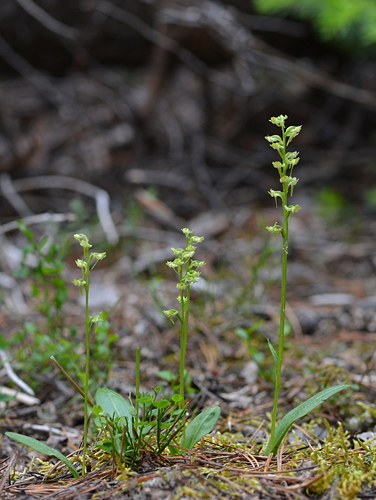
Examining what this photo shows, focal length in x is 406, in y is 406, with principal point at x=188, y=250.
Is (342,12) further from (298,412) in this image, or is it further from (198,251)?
(298,412)

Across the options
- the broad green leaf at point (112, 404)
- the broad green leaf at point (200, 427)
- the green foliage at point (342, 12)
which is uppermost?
the green foliage at point (342, 12)

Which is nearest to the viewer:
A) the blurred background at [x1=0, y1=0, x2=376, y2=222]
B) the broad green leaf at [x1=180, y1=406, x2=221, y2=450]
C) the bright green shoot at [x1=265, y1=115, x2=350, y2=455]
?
the bright green shoot at [x1=265, y1=115, x2=350, y2=455]

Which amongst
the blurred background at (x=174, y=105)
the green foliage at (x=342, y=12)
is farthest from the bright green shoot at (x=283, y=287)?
the blurred background at (x=174, y=105)

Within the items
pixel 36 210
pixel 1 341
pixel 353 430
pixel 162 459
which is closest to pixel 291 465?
pixel 162 459

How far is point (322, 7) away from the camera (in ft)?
12.7

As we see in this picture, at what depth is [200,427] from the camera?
126 cm

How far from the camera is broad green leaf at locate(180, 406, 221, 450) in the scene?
4.08ft

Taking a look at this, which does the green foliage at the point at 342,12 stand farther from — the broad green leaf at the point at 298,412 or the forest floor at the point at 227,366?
the broad green leaf at the point at 298,412

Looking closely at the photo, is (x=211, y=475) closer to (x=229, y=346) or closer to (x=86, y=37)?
(x=229, y=346)

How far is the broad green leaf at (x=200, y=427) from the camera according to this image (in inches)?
48.9

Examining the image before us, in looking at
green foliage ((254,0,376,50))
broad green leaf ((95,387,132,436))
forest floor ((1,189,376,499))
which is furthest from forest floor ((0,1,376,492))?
green foliage ((254,0,376,50))

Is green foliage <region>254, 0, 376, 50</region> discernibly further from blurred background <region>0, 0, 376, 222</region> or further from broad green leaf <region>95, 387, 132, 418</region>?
broad green leaf <region>95, 387, 132, 418</region>

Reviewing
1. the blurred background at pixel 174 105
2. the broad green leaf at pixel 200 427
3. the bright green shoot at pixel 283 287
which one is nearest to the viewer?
the bright green shoot at pixel 283 287

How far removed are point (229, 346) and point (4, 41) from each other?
5328 millimetres
